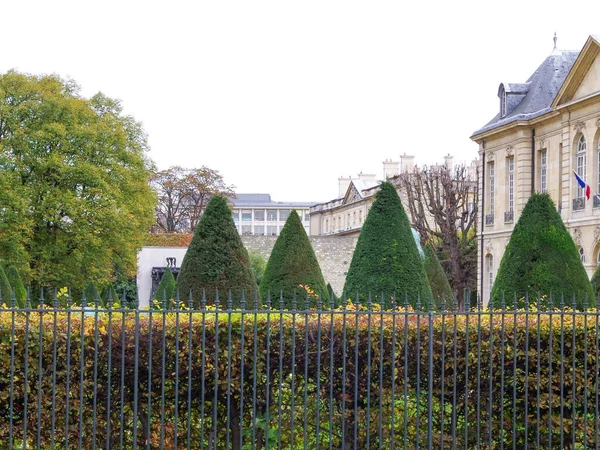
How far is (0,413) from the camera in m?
9.06

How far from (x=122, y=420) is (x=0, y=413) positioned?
3.39 feet

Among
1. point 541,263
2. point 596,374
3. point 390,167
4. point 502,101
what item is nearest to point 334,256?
point 502,101

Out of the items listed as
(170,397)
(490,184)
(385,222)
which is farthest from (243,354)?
(490,184)

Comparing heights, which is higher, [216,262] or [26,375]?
[216,262]

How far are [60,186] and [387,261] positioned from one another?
77.5 ft

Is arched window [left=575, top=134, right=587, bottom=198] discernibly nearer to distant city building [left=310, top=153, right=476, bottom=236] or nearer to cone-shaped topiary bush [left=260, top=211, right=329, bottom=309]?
cone-shaped topiary bush [left=260, top=211, right=329, bottom=309]

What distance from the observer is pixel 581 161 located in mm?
36562

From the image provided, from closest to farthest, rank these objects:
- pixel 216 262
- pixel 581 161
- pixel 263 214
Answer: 1. pixel 216 262
2. pixel 581 161
3. pixel 263 214

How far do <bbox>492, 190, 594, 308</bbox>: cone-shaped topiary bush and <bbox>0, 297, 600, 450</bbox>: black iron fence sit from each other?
564 centimetres

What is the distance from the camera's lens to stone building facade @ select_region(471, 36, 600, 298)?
35.3 m

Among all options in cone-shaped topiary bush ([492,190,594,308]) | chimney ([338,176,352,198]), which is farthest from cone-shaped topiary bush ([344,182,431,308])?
chimney ([338,176,352,198])

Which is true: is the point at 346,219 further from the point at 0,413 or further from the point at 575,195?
the point at 0,413

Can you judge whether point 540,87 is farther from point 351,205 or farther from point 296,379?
point 351,205

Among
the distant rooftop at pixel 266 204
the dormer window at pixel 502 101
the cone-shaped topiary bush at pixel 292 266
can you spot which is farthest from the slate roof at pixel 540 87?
the distant rooftop at pixel 266 204
